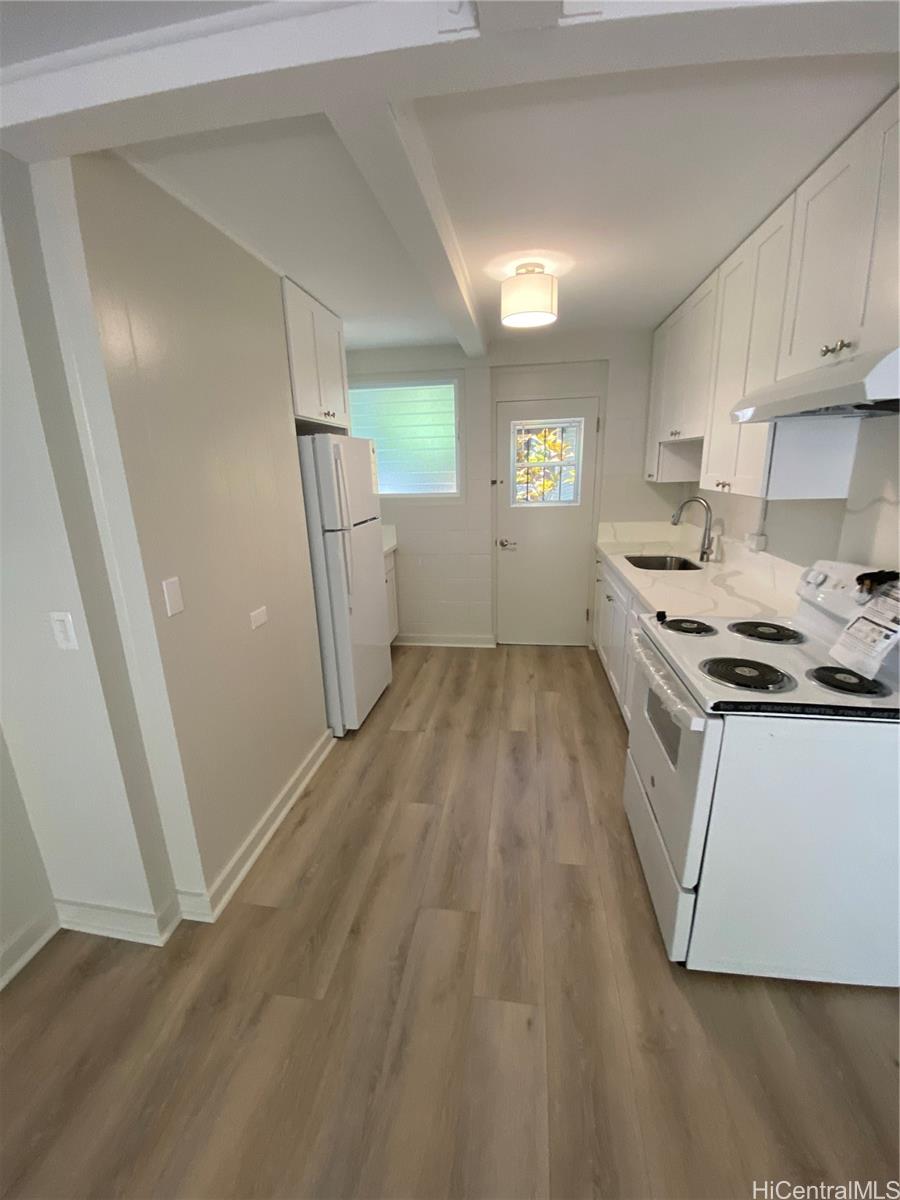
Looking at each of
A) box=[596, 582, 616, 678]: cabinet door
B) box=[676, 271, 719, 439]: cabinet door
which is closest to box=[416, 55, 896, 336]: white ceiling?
box=[676, 271, 719, 439]: cabinet door

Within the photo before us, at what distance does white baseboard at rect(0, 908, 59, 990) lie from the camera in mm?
1561

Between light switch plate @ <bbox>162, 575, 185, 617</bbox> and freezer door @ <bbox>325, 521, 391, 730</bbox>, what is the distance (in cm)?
109

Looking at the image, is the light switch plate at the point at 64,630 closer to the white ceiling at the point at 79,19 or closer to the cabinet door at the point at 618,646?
the white ceiling at the point at 79,19

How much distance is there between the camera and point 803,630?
1.79 metres

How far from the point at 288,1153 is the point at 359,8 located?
2.45 metres

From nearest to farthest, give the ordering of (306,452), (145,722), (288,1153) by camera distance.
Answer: (288,1153), (145,722), (306,452)

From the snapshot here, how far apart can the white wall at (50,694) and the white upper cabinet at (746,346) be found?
7.82ft

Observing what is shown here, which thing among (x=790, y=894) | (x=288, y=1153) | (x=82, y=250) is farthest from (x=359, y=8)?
(x=288, y=1153)

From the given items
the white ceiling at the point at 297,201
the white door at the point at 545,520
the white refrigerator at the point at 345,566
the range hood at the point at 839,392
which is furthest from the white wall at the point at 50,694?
the white door at the point at 545,520

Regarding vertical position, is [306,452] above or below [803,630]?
above

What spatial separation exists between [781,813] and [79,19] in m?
2.45

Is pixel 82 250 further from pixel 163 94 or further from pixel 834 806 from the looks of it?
pixel 834 806

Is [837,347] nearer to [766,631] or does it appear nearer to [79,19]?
[766,631]

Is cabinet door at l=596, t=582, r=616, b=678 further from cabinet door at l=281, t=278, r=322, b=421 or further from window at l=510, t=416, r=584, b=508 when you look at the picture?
cabinet door at l=281, t=278, r=322, b=421
